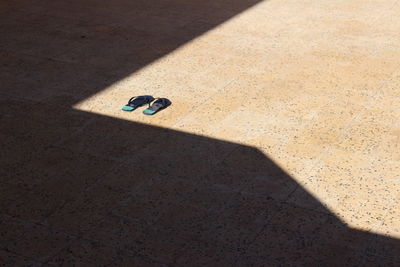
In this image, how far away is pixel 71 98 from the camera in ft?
22.7

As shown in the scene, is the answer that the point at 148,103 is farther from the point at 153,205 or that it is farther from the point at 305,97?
the point at 153,205

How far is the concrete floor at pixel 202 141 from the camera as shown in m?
4.60

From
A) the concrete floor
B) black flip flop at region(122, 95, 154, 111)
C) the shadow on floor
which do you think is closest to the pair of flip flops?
black flip flop at region(122, 95, 154, 111)

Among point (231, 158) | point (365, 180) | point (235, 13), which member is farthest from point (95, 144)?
point (235, 13)

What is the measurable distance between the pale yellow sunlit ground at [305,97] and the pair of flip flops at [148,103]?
2.9 inches

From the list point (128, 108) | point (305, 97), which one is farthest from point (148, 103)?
point (305, 97)

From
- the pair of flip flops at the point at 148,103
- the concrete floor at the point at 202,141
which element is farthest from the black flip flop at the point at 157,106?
the concrete floor at the point at 202,141

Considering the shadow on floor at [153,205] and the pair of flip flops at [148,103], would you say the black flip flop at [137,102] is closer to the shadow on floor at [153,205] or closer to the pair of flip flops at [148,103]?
the pair of flip flops at [148,103]

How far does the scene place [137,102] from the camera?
6.71 metres

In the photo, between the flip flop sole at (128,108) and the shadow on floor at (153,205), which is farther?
the flip flop sole at (128,108)

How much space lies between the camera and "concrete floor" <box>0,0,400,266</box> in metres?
4.60

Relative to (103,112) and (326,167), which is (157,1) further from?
(326,167)

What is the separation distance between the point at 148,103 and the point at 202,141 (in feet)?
3.35

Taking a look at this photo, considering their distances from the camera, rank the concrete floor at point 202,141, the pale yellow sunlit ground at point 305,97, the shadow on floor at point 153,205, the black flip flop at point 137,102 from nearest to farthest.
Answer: the shadow on floor at point 153,205 < the concrete floor at point 202,141 < the pale yellow sunlit ground at point 305,97 < the black flip flop at point 137,102
